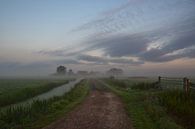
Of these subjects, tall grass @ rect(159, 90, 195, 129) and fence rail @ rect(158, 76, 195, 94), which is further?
fence rail @ rect(158, 76, 195, 94)

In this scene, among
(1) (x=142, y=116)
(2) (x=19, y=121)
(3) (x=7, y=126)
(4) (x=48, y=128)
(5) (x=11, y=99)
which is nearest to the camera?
(4) (x=48, y=128)

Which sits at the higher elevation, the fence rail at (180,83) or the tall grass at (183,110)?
the fence rail at (180,83)

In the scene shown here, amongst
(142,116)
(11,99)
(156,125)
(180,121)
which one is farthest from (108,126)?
(11,99)

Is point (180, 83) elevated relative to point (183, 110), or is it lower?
elevated

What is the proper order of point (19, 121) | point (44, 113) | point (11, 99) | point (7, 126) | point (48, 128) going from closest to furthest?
point (48, 128)
point (7, 126)
point (19, 121)
point (44, 113)
point (11, 99)

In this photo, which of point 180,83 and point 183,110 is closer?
point 183,110

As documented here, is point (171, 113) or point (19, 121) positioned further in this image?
point (171, 113)

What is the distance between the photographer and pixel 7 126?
1102 cm

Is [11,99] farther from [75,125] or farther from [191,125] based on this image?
[191,125]

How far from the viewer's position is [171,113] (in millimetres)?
13312

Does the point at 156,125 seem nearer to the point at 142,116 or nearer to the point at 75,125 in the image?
the point at 142,116

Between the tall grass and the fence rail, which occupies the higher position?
the fence rail

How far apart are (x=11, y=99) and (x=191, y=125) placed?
70.9 ft

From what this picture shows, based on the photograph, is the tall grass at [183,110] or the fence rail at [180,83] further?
the fence rail at [180,83]
